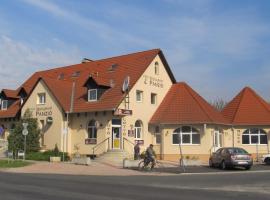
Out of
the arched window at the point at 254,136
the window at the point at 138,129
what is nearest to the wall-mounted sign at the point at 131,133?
the window at the point at 138,129

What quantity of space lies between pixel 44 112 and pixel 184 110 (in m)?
12.2

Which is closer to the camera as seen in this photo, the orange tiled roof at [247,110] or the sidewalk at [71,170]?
the sidewalk at [71,170]

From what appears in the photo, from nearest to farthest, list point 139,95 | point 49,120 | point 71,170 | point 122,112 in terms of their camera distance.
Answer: point 71,170 < point 122,112 < point 139,95 < point 49,120

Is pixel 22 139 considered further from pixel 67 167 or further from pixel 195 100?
pixel 195 100

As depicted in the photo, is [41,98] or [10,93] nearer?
[41,98]

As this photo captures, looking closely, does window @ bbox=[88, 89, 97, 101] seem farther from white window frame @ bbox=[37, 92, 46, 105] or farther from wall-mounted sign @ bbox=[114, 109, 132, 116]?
white window frame @ bbox=[37, 92, 46, 105]

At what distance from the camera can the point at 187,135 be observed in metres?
38.6

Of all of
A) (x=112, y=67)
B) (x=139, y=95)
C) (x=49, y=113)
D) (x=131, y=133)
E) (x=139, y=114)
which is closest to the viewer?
(x=131, y=133)

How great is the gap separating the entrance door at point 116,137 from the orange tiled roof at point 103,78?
2211mm

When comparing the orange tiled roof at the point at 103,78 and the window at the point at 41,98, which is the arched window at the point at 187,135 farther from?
the window at the point at 41,98

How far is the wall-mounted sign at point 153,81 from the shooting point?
4031 centimetres

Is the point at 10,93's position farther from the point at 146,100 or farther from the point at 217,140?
the point at 217,140

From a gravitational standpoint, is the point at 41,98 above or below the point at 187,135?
above

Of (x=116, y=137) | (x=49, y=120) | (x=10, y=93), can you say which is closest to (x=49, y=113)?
(x=49, y=120)
